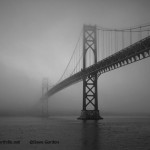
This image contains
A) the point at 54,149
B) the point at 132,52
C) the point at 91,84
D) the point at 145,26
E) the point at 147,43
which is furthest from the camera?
the point at 91,84

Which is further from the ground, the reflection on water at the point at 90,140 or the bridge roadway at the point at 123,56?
the bridge roadway at the point at 123,56

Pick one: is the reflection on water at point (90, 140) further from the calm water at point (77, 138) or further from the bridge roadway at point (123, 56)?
the bridge roadway at point (123, 56)

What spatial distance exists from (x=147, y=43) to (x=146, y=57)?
1582 millimetres

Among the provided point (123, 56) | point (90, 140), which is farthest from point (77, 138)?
point (123, 56)

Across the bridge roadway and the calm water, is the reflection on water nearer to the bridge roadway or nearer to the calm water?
the calm water

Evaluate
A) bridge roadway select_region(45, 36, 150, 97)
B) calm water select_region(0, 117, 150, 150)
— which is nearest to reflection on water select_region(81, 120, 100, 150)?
calm water select_region(0, 117, 150, 150)

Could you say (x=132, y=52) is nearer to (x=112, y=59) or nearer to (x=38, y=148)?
(x=112, y=59)

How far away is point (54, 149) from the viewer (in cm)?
1576

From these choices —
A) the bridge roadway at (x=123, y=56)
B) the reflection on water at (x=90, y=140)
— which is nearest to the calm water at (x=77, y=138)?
the reflection on water at (x=90, y=140)

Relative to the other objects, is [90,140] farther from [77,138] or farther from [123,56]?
[123,56]

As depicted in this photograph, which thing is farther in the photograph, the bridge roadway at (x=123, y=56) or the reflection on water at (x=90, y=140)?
the bridge roadway at (x=123, y=56)

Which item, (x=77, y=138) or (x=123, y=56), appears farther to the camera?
(x=123, y=56)

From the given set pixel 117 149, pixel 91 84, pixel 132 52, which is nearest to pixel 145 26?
pixel 132 52

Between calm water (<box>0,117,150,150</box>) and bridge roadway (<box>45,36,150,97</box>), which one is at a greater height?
bridge roadway (<box>45,36,150,97</box>)
